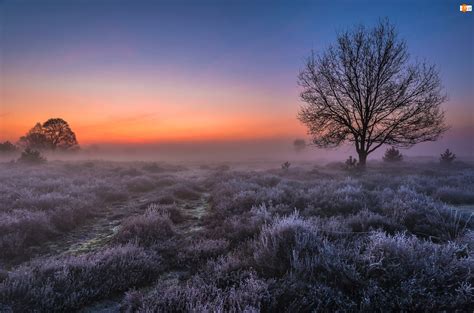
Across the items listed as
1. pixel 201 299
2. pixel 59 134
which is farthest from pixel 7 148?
pixel 201 299

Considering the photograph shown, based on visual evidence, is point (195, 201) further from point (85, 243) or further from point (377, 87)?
point (377, 87)

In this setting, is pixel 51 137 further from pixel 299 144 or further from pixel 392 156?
pixel 299 144

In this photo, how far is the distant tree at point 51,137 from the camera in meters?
41.5

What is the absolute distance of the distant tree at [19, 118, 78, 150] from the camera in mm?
41500

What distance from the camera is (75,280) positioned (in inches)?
161

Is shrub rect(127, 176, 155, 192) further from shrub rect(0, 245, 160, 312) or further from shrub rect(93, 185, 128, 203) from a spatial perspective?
shrub rect(0, 245, 160, 312)

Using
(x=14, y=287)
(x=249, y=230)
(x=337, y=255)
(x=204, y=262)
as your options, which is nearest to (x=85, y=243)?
(x=14, y=287)

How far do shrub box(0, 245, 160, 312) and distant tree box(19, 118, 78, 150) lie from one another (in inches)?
1794

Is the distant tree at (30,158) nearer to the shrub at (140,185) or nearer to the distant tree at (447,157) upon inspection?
the shrub at (140,185)

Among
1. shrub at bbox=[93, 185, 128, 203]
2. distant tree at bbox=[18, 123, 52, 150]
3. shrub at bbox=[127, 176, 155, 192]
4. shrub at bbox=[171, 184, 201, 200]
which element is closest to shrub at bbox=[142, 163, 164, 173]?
shrub at bbox=[127, 176, 155, 192]

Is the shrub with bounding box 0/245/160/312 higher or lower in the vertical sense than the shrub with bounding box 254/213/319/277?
lower

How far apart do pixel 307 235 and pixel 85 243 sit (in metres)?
5.42

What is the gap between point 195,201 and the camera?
39.1 feet

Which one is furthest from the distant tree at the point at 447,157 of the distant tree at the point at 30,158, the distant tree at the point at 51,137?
the distant tree at the point at 51,137
